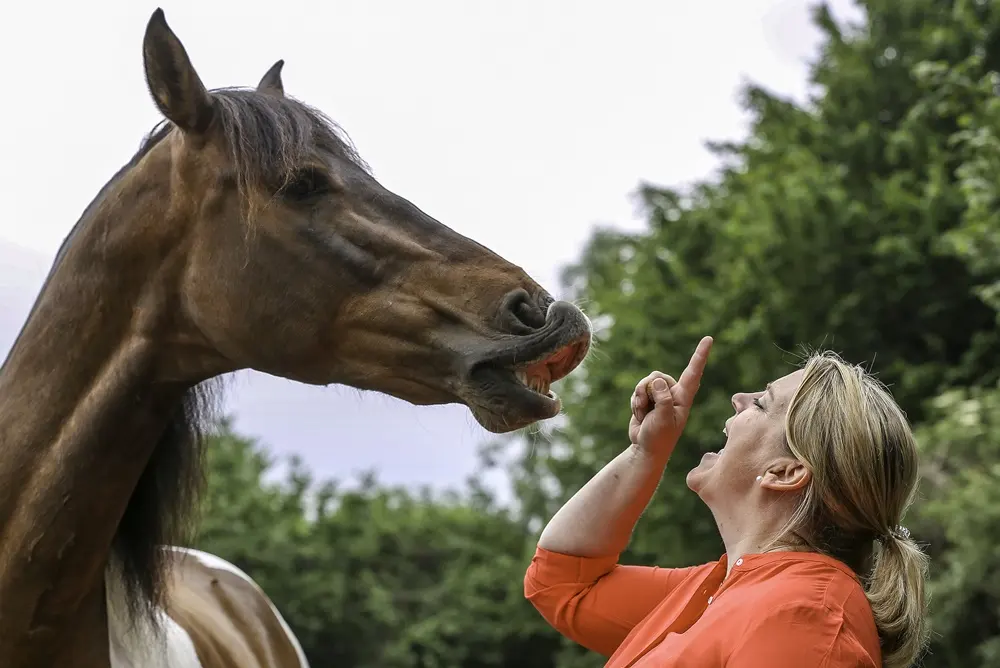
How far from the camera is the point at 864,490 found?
1900 millimetres

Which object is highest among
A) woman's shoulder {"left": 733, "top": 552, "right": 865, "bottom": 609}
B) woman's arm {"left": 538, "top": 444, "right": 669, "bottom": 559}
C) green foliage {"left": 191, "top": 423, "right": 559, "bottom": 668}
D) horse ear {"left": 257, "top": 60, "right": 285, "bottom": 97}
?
horse ear {"left": 257, "top": 60, "right": 285, "bottom": 97}

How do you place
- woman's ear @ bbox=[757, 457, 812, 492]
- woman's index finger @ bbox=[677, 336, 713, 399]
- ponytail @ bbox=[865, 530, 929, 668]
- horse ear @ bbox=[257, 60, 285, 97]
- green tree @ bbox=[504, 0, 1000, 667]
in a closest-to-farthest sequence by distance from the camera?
ponytail @ bbox=[865, 530, 929, 668] → woman's ear @ bbox=[757, 457, 812, 492] → woman's index finger @ bbox=[677, 336, 713, 399] → horse ear @ bbox=[257, 60, 285, 97] → green tree @ bbox=[504, 0, 1000, 667]

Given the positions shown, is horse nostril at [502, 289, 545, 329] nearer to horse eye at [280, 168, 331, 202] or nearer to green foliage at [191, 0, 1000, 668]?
horse eye at [280, 168, 331, 202]

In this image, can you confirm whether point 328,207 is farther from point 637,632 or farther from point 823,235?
point 823,235

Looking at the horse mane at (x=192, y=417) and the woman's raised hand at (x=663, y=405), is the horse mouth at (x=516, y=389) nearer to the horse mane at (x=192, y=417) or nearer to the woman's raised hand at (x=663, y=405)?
the woman's raised hand at (x=663, y=405)

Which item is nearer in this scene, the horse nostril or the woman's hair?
the woman's hair

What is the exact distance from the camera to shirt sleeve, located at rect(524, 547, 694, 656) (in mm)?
2361

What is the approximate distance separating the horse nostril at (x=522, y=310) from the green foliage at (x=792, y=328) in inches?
193

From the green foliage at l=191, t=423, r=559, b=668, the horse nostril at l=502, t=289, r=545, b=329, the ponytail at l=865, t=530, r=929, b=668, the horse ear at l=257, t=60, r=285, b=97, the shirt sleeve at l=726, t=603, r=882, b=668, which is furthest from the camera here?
the green foliage at l=191, t=423, r=559, b=668

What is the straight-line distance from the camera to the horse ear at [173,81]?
2150 millimetres

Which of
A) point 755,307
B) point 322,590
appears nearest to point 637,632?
point 755,307

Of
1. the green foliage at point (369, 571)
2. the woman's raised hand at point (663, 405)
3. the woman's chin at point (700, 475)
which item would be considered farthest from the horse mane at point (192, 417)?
the green foliage at point (369, 571)

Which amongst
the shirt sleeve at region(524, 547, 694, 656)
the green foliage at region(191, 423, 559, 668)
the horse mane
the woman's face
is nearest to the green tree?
the green foliage at region(191, 423, 559, 668)

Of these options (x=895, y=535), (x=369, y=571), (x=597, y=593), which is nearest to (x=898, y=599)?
(x=895, y=535)
